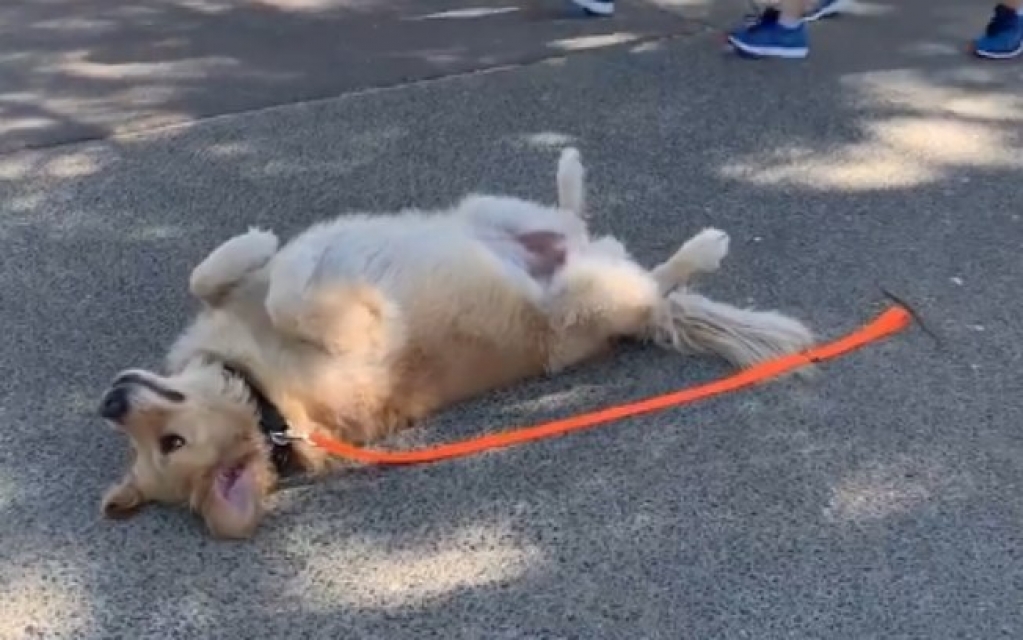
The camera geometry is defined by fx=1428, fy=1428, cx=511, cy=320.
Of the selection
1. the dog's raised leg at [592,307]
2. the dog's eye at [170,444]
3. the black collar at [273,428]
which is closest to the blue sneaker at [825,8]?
the dog's raised leg at [592,307]

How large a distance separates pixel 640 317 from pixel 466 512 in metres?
0.90

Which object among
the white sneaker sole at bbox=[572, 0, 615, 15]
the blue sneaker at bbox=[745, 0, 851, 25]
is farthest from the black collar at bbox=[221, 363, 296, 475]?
the blue sneaker at bbox=[745, 0, 851, 25]

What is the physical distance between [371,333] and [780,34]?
3110 millimetres

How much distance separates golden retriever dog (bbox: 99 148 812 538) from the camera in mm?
3516

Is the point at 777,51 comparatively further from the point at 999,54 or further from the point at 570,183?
the point at 570,183

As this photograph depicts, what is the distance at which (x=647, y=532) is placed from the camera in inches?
137

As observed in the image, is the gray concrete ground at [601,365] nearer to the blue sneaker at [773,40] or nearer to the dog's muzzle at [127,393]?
the blue sneaker at [773,40]

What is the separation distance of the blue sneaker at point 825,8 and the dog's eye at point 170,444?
4.22 m

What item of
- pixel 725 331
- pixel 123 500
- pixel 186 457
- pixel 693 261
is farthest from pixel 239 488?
pixel 693 261

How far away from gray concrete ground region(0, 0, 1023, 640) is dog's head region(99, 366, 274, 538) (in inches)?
2.7

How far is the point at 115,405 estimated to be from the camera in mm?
3443

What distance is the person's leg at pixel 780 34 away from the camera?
6.18 metres

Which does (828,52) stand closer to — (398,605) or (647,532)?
(647,532)

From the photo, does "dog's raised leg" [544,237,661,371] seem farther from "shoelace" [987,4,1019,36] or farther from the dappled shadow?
"shoelace" [987,4,1019,36]
